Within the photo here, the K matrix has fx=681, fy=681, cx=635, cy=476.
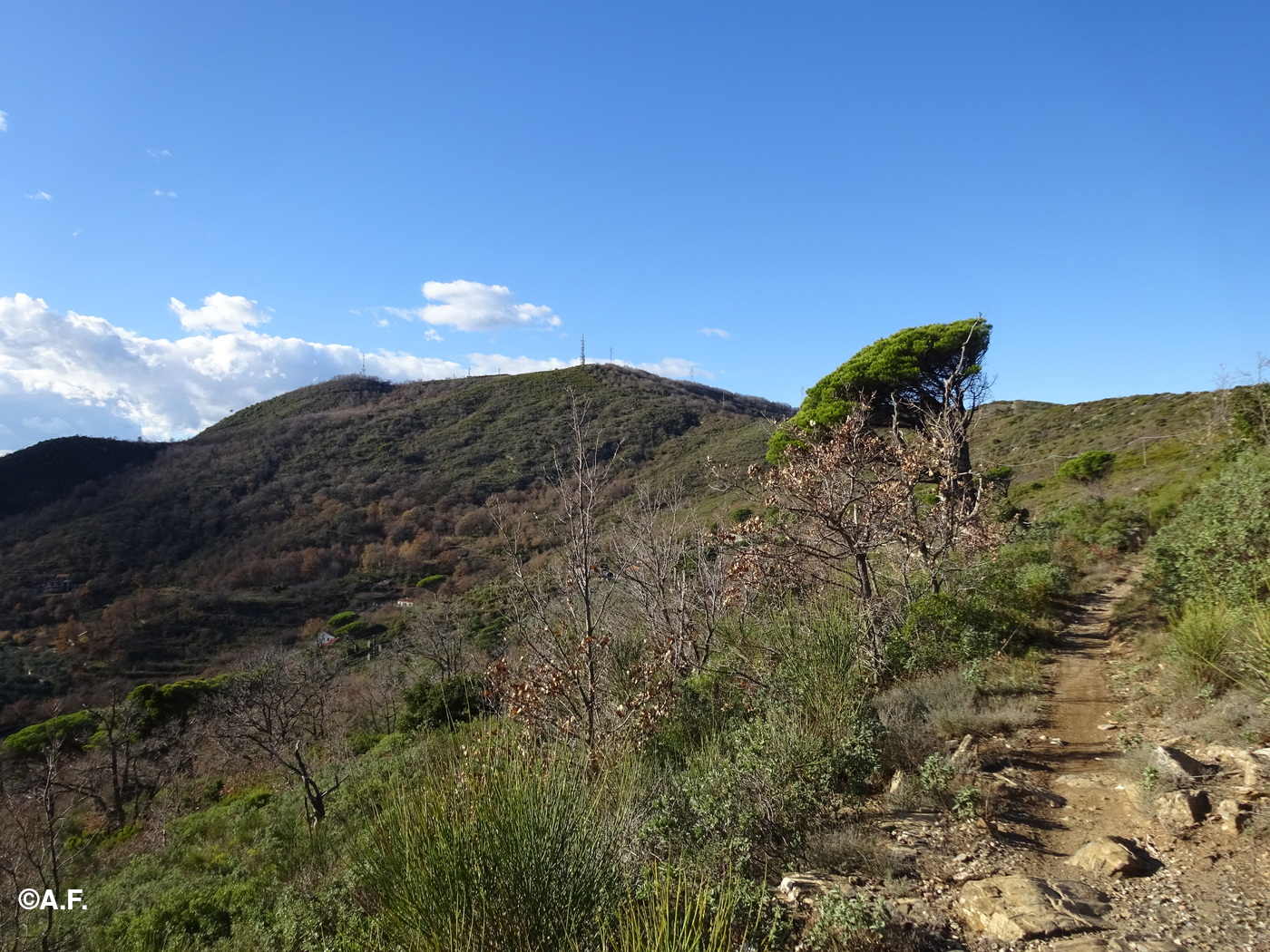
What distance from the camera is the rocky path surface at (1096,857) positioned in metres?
2.80

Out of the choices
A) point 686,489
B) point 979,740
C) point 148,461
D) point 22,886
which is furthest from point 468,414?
point 979,740

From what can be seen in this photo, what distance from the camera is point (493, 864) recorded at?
216 cm

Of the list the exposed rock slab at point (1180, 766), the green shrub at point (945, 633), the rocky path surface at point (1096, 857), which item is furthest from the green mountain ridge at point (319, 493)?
the exposed rock slab at point (1180, 766)

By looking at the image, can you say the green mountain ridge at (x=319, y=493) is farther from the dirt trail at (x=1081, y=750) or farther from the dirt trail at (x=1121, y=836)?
the dirt trail at (x=1121, y=836)

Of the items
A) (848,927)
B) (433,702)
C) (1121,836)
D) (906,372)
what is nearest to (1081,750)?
(1121,836)

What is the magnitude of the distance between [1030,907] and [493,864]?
2391 millimetres

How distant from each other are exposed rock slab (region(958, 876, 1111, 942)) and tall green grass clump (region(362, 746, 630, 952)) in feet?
5.67

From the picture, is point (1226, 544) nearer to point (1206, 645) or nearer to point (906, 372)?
point (1206, 645)

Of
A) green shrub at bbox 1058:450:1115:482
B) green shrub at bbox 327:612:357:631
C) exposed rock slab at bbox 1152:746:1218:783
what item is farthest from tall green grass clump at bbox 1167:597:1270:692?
green shrub at bbox 327:612:357:631

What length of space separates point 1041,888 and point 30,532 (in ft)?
183

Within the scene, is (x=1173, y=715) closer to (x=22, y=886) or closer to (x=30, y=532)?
(x=22, y=886)

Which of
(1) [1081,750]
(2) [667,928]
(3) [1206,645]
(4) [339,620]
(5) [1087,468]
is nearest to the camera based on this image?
(2) [667,928]

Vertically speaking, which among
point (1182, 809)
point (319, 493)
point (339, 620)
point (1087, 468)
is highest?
point (319, 493)

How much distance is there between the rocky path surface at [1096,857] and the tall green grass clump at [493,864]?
4.72 feet
